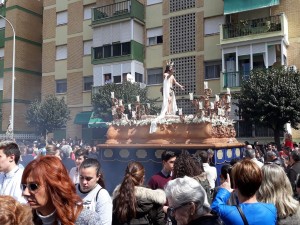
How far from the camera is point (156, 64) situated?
2675cm

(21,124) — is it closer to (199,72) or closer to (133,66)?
(133,66)

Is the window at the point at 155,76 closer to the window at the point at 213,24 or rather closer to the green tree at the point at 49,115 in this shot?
the window at the point at 213,24

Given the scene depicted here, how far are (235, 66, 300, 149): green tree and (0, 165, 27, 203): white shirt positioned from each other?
15.2m

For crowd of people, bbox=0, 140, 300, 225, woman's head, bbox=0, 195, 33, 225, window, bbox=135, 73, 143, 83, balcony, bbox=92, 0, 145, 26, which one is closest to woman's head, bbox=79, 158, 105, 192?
crowd of people, bbox=0, 140, 300, 225

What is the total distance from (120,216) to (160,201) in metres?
0.47

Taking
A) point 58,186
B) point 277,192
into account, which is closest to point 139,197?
point 277,192

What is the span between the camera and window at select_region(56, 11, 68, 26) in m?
31.1

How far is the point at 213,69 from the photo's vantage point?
2458 cm

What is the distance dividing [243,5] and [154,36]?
7.15 metres

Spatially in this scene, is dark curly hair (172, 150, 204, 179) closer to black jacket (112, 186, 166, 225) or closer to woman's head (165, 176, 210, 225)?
black jacket (112, 186, 166, 225)

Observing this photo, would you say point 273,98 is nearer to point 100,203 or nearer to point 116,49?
point 116,49

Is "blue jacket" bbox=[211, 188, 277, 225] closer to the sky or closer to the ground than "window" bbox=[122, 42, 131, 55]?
closer to the ground

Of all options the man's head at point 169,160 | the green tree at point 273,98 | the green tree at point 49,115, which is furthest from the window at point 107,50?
the man's head at point 169,160

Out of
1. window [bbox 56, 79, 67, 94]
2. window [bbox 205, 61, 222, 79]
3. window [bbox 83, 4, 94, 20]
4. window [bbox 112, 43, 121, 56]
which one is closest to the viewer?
window [bbox 205, 61, 222, 79]
